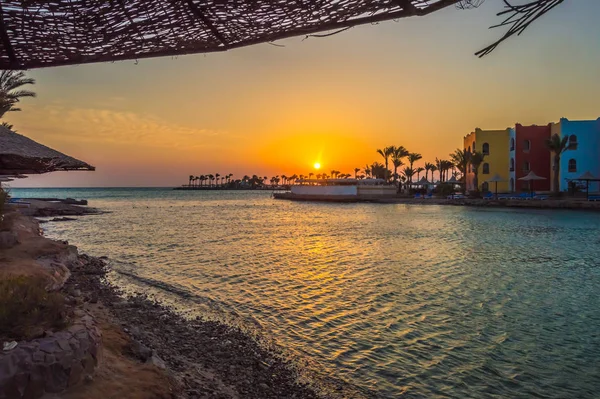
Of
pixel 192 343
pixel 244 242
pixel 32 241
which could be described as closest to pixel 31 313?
pixel 192 343

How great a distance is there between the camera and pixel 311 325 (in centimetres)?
827

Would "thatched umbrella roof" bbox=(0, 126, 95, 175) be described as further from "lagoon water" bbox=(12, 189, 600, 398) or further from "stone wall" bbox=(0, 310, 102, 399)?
"lagoon water" bbox=(12, 189, 600, 398)

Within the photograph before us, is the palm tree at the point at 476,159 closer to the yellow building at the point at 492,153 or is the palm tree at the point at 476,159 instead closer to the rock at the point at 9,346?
the yellow building at the point at 492,153

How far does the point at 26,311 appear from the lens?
4.49 meters

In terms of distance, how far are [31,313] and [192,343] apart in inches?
119

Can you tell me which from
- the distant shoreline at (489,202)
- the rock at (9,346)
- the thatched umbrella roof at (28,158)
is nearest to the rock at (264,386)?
the rock at (9,346)

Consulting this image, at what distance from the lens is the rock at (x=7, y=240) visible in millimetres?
11325

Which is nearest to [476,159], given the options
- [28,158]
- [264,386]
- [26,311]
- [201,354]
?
[201,354]

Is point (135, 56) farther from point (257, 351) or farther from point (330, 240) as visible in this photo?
point (330, 240)

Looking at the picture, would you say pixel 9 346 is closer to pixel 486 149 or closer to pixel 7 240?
pixel 7 240

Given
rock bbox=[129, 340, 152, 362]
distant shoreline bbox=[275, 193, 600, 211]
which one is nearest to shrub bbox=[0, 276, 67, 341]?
rock bbox=[129, 340, 152, 362]

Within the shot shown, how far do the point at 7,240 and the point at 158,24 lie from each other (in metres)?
11.6

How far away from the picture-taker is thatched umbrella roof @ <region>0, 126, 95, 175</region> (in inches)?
210

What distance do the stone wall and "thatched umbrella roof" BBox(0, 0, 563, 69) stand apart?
2.56 m
